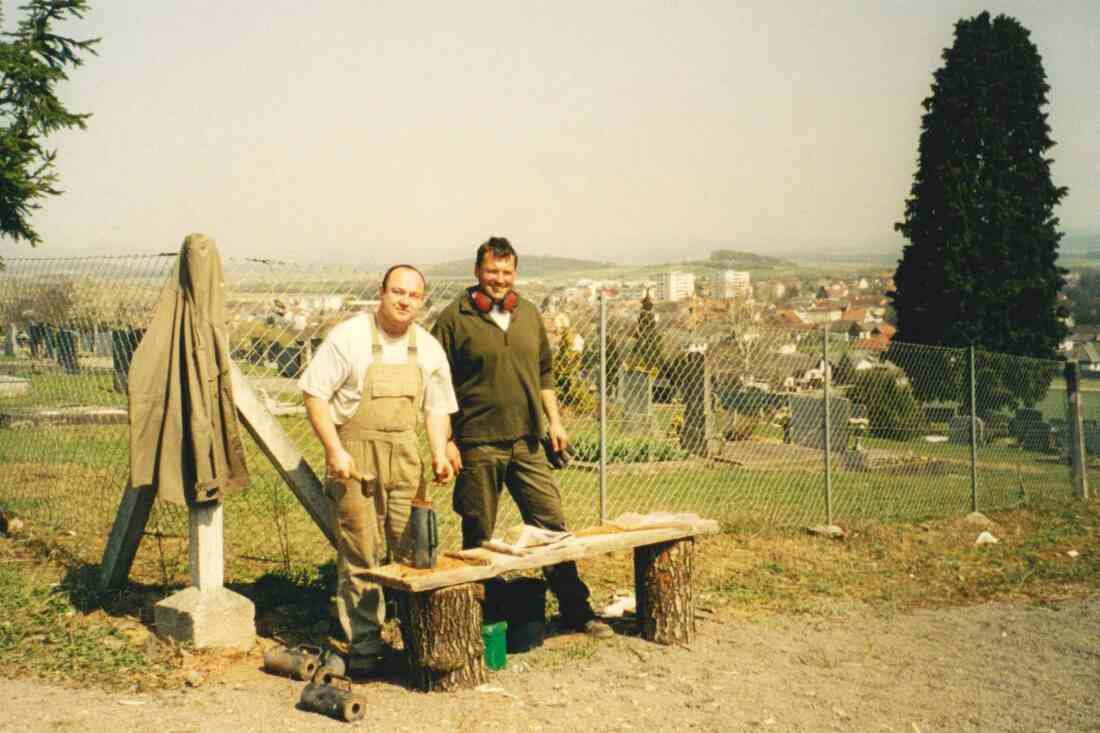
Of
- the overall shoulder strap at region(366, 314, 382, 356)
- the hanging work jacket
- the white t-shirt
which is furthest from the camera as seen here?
the hanging work jacket

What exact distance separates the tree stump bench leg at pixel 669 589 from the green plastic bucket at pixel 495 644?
1.03 m

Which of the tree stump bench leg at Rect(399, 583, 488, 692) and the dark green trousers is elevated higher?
the dark green trousers

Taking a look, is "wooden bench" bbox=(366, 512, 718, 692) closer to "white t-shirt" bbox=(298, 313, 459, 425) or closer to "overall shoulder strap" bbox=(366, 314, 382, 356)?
"white t-shirt" bbox=(298, 313, 459, 425)

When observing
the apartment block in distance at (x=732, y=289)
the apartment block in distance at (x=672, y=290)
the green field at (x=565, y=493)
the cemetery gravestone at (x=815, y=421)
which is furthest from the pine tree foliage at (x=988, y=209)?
the cemetery gravestone at (x=815, y=421)

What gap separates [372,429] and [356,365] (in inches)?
13.5

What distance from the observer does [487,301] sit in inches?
224

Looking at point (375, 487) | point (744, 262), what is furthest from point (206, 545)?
point (744, 262)

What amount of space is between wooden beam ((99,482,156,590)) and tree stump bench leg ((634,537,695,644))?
2.94 m

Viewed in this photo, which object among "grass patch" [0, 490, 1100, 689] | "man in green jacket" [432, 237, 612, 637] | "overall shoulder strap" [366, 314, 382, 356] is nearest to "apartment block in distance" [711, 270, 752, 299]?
"grass patch" [0, 490, 1100, 689]

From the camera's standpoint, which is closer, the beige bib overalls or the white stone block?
the beige bib overalls

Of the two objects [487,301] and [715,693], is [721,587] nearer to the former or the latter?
[715,693]

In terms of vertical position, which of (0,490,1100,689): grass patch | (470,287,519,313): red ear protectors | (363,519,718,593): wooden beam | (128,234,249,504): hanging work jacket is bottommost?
(0,490,1100,689): grass patch

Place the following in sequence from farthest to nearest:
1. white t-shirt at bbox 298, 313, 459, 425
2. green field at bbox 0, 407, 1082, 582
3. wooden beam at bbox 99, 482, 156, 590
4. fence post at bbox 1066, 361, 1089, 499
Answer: fence post at bbox 1066, 361, 1089, 499 < green field at bbox 0, 407, 1082, 582 < wooden beam at bbox 99, 482, 156, 590 < white t-shirt at bbox 298, 313, 459, 425

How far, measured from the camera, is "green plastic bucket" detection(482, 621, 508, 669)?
5336 millimetres
